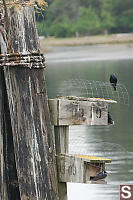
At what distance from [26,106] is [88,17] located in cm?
6963

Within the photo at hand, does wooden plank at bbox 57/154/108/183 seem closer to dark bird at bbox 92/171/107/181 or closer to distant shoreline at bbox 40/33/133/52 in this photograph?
dark bird at bbox 92/171/107/181

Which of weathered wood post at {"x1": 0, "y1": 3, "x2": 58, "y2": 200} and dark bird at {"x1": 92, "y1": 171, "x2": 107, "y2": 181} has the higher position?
weathered wood post at {"x1": 0, "y1": 3, "x2": 58, "y2": 200}

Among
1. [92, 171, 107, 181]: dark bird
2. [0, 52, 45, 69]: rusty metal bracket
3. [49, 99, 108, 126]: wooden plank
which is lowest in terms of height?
[92, 171, 107, 181]: dark bird

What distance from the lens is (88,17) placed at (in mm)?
74750

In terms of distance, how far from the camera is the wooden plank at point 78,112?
236 inches

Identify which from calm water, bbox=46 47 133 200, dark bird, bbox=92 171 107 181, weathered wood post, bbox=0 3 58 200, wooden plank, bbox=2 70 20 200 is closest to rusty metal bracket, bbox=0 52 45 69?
weathered wood post, bbox=0 3 58 200

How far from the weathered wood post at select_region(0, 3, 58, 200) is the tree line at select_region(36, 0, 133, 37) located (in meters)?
62.6

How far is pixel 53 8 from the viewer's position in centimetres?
7894

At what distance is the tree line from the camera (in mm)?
72062

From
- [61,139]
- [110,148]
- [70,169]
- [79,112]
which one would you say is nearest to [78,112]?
[79,112]

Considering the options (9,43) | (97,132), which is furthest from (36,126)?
(97,132)

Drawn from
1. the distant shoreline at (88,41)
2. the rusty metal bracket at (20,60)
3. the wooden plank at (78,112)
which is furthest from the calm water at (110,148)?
the distant shoreline at (88,41)

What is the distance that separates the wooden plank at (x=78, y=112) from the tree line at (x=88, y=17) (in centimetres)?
6242

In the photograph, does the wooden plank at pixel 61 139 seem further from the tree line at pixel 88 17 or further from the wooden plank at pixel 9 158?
the tree line at pixel 88 17
